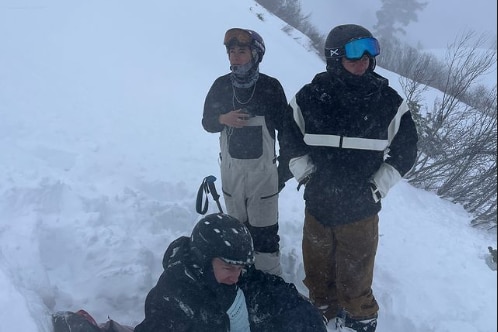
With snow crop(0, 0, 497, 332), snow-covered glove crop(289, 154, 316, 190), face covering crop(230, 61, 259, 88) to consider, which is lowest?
snow crop(0, 0, 497, 332)

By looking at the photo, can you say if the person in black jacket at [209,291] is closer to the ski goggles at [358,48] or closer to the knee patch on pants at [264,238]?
the knee patch on pants at [264,238]

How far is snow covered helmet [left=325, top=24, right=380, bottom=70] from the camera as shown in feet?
8.22

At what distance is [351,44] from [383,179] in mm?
842

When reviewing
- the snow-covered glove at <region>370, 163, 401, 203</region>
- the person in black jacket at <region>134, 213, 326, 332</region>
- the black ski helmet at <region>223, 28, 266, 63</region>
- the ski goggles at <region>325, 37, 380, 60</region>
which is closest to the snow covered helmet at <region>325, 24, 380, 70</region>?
the ski goggles at <region>325, 37, 380, 60</region>

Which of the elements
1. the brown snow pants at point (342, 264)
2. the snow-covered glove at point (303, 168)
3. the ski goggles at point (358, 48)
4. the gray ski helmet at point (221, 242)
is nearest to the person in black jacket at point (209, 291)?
the gray ski helmet at point (221, 242)

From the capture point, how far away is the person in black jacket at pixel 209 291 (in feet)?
7.21

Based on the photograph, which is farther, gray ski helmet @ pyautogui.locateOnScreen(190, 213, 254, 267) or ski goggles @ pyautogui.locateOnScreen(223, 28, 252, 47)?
ski goggles @ pyautogui.locateOnScreen(223, 28, 252, 47)

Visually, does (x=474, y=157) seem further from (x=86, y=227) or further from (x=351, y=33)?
(x=86, y=227)

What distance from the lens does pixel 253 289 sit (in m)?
2.51

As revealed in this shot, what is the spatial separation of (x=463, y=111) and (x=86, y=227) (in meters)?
7.04

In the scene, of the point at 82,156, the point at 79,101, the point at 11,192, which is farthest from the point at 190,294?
the point at 79,101

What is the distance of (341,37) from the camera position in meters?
2.53

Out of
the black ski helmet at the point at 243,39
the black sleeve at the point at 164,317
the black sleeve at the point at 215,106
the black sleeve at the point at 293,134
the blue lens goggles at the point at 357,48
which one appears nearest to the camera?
the black sleeve at the point at 164,317

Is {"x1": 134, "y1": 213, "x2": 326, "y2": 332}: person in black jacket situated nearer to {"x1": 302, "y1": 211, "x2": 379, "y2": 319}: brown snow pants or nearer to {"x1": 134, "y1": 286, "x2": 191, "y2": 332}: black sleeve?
{"x1": 134, "y1": 286, "x2": 191, "y2": 332}: black sleeve
